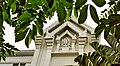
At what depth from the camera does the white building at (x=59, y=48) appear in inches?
209

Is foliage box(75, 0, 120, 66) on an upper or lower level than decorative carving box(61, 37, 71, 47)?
upper

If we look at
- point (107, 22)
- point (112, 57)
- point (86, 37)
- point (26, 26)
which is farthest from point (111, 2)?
point (86, 37)

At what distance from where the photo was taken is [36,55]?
548cm

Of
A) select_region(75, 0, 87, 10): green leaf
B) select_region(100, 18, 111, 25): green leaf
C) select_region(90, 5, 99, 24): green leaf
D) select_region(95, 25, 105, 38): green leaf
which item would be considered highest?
select_region(75, 0, 87, 10): green leaf

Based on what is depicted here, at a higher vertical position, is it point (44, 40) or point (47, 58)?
point (44, 40)

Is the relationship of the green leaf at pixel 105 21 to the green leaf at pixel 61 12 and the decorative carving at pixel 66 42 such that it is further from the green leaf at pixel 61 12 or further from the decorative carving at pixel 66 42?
the decorative carving at pixel 66 42

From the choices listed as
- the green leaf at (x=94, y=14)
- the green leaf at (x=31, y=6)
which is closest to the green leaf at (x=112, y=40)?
the green leaf at (x=94, y=14)

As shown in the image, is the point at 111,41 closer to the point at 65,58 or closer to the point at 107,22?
the point at 107,22

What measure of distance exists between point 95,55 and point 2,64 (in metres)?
4.07

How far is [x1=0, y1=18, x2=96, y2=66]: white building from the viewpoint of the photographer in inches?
209

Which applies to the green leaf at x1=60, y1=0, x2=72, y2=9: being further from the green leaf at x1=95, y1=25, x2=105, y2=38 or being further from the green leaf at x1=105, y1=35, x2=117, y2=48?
the green leaf at x1=105, y1=35, x2=117, y2=48

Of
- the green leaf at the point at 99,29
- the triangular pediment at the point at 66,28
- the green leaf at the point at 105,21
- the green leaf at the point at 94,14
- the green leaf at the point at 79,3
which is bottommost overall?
the triangular pediment at the point at 66,28

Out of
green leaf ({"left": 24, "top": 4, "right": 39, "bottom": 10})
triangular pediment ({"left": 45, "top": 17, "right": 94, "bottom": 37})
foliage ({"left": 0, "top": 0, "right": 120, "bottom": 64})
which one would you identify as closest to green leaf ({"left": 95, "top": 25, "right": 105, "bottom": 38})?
foliage ({"left": 0, "top": 0, "right": 120, "bottom": 64})

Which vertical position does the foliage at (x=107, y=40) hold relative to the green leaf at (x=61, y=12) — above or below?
below
